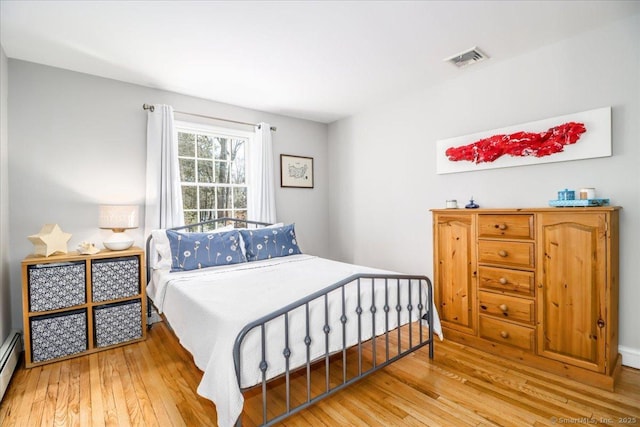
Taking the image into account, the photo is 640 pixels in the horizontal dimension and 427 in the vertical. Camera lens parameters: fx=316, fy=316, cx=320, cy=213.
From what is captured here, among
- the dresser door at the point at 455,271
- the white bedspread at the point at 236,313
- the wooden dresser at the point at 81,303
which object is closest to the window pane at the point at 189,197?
the wooden dresser at the point at 81,303

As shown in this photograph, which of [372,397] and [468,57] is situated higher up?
→ [468,57]

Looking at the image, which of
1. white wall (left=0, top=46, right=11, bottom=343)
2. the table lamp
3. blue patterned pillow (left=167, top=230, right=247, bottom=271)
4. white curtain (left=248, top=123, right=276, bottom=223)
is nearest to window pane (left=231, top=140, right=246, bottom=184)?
white curtain (left=248, top=123, right=276, bottom=223)

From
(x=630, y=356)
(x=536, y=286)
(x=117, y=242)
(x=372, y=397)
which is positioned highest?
(x=117, y=242)

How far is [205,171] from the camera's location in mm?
3926

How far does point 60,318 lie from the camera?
2633 millimetres

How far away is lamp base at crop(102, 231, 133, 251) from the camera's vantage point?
2.96 metres

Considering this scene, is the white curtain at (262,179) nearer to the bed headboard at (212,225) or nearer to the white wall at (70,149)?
the bed headboard at (212,225)

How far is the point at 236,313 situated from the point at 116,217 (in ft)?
6.30

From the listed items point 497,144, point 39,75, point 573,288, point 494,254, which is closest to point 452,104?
point 497,144

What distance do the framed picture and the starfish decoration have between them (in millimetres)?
2528

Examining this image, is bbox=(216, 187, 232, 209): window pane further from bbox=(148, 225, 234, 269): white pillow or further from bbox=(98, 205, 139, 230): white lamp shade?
bbox=(98, 205, 139, 230): white lamp shade

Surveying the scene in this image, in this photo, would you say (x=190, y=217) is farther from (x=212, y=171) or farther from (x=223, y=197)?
(x=212, y=171)

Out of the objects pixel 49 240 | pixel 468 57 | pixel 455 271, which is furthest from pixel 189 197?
pixel 468 57

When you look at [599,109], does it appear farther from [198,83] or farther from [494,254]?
[198,83]
